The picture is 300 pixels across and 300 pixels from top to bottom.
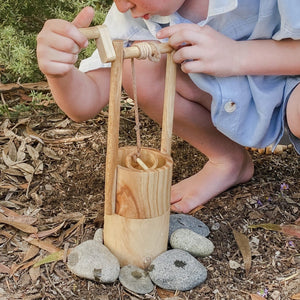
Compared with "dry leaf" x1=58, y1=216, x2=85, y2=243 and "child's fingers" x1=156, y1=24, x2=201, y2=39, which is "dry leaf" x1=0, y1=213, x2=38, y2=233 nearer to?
"dry leaf" x1=58, y1=216, x2=85, y2=243

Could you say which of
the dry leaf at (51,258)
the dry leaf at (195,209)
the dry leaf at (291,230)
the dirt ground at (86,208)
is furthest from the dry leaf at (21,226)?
the dry leaf at (291,230)

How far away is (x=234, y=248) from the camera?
1638 millimetres

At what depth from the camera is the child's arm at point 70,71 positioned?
131cm

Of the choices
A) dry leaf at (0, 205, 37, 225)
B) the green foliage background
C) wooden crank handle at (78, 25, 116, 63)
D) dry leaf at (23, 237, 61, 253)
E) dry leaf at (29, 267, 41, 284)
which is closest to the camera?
wooden crank handle at (78, 25, 116, 63)

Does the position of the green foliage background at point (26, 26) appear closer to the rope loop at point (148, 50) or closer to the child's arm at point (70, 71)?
the child's arm at point (70, 71)

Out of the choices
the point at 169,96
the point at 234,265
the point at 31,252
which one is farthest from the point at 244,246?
the point at 31,252

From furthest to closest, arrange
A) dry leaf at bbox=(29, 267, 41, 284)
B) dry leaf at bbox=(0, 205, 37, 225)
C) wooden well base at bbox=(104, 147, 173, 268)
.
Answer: dry leaf at bbox=(0, 205, 37, 225)
dry leaf at bbox=(29, 267, 41, 284)
wooden well base at bbox=(104, 147, 173, 268)

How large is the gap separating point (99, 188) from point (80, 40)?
708 millimetres

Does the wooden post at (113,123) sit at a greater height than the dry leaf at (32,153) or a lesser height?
greater

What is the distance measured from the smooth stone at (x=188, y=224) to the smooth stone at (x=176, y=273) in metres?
0.16

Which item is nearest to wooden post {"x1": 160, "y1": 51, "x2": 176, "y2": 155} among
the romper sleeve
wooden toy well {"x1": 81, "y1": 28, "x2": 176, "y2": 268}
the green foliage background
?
wooden toy well {"x1": 81, "y1": 28, "x2": 176, "y2": 268}

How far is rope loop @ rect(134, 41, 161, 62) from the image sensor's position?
1371 millimetres

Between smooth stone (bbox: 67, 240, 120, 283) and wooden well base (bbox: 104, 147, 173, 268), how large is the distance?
0.04 m

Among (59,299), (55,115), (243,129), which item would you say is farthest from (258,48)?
(55,115)
